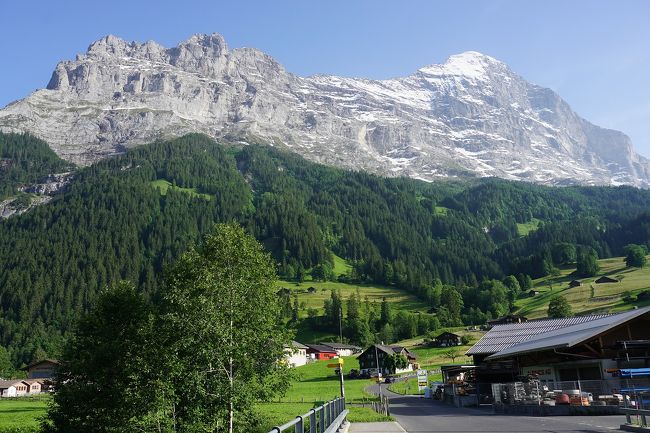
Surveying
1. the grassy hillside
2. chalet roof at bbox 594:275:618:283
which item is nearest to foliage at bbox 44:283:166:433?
the grassy hillside

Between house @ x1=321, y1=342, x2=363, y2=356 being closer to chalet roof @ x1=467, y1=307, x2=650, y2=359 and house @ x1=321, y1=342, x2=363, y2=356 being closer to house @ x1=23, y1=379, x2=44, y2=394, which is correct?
house @ x1=23, y1=379, x2=44, y2=394

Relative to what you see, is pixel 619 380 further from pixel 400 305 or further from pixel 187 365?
pixel 400 305

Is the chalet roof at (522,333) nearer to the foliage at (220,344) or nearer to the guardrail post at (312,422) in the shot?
the foliage at (220,344)

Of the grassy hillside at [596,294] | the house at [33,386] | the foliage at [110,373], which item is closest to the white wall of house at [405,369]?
the grassy hillside at [596,294]

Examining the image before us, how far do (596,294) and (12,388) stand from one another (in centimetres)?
16107

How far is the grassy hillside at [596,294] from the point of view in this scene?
13275 cm

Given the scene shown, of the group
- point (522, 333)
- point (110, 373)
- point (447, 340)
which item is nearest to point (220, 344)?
point (110, 373)

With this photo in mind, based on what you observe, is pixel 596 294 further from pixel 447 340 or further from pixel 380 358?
pixel 380 358

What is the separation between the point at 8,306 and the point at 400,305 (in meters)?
148

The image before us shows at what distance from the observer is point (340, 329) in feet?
542

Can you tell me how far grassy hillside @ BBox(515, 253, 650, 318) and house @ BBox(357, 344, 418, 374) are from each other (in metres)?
47.8

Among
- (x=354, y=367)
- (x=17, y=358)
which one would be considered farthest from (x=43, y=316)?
(x=354, y=367)

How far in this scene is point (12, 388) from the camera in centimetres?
11412

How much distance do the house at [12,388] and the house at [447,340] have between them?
103601mm
